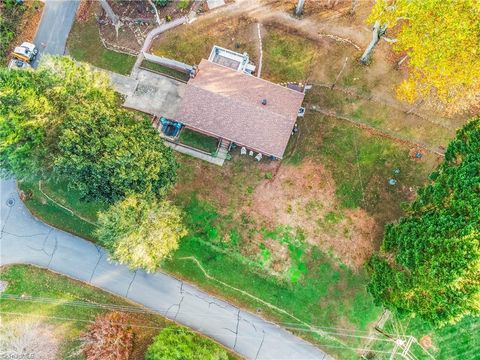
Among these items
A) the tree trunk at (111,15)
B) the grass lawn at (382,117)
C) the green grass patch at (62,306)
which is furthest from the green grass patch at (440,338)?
the tree trunk at (111,15)

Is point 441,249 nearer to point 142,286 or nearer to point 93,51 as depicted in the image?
point 142,286

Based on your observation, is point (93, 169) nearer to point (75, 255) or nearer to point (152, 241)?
point (152, 241)

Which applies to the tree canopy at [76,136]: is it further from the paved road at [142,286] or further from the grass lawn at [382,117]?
the grass lawn at [382,117]

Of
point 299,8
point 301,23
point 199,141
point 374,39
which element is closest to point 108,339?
point 199,141

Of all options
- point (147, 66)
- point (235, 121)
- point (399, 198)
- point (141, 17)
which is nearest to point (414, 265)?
point (399, 198)

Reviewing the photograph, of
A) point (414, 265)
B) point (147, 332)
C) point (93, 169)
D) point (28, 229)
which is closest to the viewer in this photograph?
point (414, 265)

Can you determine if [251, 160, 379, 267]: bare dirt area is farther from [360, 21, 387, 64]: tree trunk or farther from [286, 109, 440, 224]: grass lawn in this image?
[360, 21, 387, 64]: tree trunk
